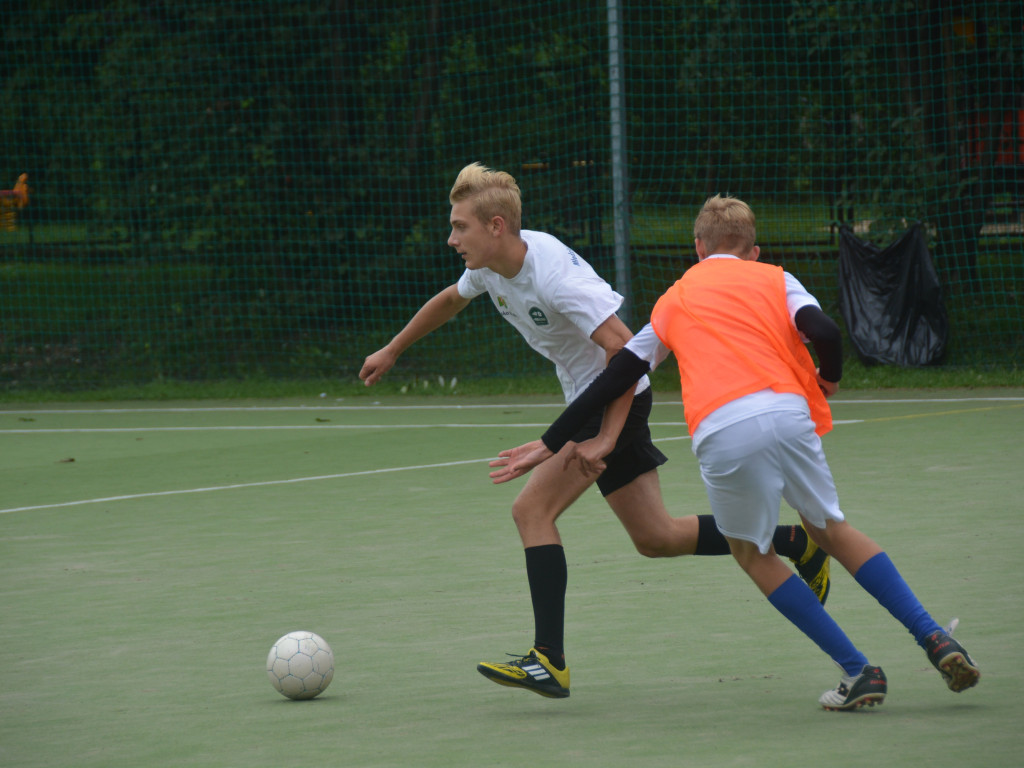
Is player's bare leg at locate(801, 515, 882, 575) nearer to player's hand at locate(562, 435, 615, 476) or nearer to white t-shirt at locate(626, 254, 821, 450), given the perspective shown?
white t-shirt at locate(626, 254, 821, 450)

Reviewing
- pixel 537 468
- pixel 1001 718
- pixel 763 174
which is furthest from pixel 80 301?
pixel 1001 718

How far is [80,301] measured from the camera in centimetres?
1684

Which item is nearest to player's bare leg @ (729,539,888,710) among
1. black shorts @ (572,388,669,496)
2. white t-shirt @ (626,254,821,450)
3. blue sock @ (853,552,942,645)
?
blue sock @ (853,552,942,645)

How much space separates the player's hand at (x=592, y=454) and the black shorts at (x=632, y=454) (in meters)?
0.37

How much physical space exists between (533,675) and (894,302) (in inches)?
415

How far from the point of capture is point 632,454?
4664 mm

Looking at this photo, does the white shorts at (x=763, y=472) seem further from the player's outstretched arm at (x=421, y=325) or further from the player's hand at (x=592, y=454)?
the player's outstretched arm at (x=421, y=325)

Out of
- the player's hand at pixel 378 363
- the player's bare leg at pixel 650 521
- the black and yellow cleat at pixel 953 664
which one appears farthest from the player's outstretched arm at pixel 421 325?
the black and yellow cleat at pixel 953 664

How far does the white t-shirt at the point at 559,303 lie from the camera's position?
4.42 metres

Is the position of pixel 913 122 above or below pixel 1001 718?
above

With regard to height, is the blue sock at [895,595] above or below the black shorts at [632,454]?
below

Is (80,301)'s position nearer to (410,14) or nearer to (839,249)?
(410,14)

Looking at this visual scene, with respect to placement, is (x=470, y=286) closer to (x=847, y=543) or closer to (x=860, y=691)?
(x=847, y=543)

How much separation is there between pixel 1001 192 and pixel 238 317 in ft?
28.4
